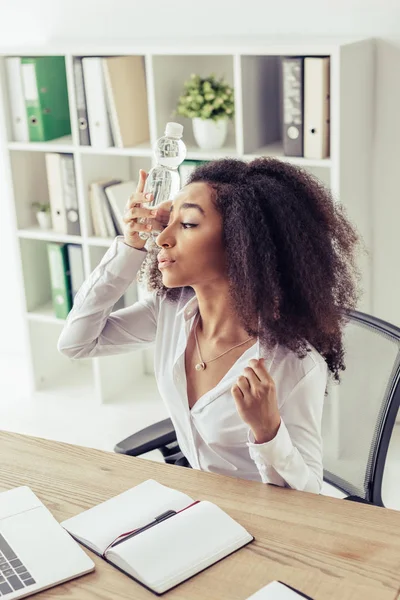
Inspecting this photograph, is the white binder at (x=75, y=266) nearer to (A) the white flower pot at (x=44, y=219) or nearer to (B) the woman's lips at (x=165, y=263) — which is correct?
(A) the white flower pot at (x=44, y=219)

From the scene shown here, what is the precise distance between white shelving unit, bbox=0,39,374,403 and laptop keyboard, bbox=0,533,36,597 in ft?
5.13

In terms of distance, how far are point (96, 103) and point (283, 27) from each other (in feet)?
2.29

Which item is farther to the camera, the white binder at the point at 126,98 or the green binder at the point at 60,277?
the green binder at the point at 60,277

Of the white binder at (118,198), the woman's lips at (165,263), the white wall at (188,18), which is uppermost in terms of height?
the white wall at (188,18)

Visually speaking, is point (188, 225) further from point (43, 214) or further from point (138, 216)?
point (43, 214)

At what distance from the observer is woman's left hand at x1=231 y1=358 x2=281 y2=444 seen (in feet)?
4.50

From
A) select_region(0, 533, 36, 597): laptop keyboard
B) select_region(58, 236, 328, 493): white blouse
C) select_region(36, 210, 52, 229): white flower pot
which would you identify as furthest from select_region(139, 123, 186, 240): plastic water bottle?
select_region(36, 210, 52, 229): white flower pot

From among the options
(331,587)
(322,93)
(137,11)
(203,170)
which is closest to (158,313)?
(203,170)

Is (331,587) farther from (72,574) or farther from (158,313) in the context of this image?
(158,313)

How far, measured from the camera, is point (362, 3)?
2779 mm

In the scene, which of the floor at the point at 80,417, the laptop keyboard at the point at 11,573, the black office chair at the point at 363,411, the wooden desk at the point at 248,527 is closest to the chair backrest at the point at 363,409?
the black office chair at the point at 363,411

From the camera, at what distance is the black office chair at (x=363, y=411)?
5.49 feet

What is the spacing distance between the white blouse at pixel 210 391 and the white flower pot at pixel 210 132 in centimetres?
121

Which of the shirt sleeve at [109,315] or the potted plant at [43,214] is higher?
the shirt sleeve at [109,315]
